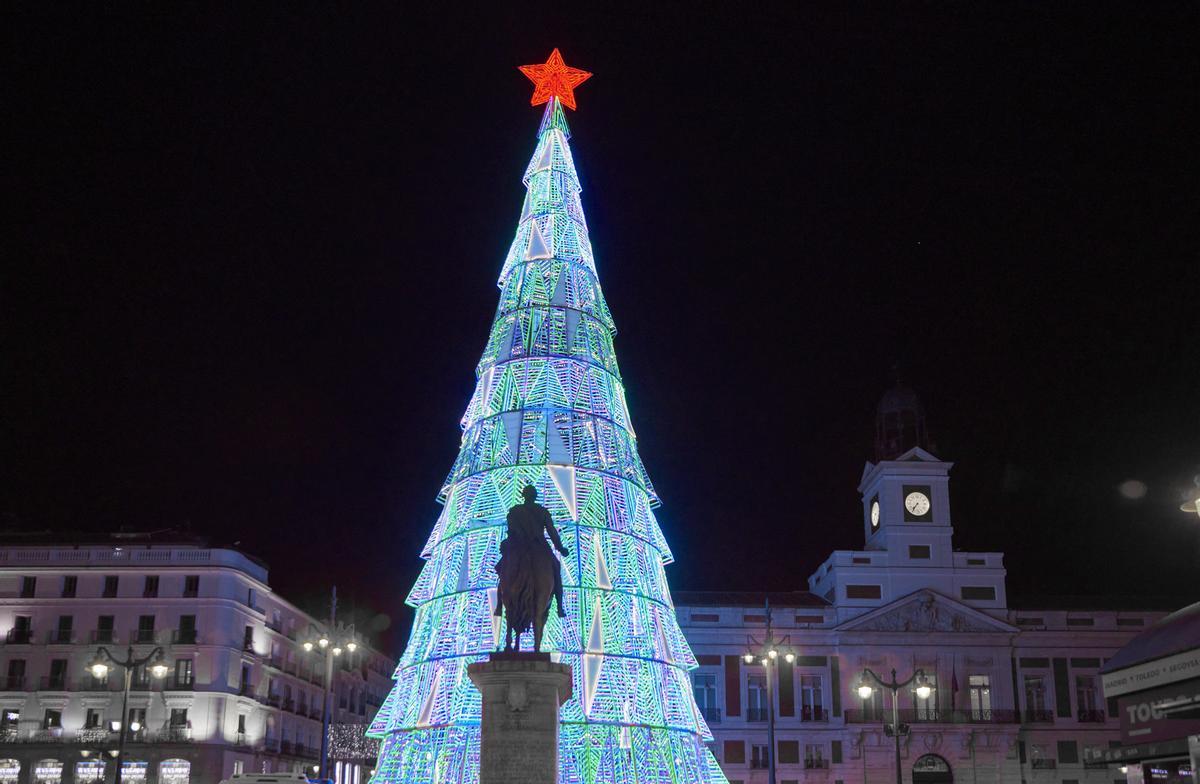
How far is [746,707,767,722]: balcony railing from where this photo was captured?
61.9 m

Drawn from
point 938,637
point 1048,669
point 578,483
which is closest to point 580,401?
point 578,483

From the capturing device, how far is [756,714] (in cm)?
6216

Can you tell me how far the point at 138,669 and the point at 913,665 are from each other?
37907 mm

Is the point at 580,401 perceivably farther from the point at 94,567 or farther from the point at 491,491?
the point at 94,567

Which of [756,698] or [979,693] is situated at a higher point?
[979,693]

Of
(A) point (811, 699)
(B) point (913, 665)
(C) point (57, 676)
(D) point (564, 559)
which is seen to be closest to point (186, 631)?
(C) point (57, 676)

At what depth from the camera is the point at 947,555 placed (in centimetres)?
6500

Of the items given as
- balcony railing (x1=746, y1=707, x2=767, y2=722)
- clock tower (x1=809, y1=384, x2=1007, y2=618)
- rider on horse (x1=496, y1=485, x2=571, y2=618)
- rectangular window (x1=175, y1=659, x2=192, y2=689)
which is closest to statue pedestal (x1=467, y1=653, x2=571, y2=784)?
rider on horse (x1=496, y1=485, x2=571, y2=618)

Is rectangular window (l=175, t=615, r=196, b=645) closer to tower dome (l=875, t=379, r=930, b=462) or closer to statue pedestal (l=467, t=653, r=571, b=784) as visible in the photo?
tower dome (l=875, t=379, r=930, b=462)

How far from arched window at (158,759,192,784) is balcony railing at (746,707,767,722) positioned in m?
27.1

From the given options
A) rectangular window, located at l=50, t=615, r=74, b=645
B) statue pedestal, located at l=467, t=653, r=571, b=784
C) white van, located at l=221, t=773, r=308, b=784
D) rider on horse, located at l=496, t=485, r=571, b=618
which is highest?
rectangular window, located at l=50, t=615, r=74, b=645

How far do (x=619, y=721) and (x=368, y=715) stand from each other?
5913 cm

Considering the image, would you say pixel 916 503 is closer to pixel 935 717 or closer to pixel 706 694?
pixel 935 717

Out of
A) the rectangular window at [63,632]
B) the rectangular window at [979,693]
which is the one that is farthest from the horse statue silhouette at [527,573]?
the rectangular window at [979,693]
